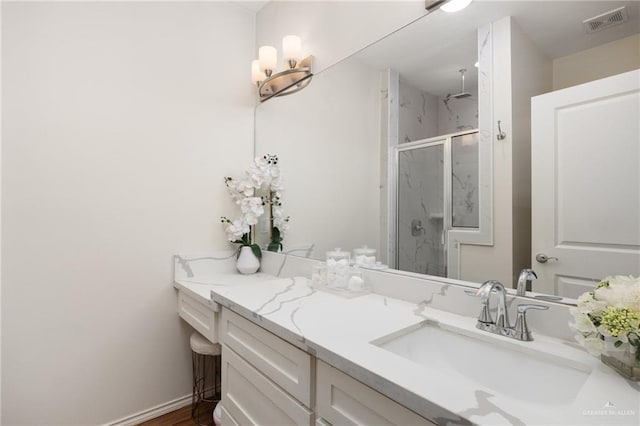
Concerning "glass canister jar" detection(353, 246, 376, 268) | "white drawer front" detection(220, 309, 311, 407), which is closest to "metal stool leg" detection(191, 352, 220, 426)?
"white drawer front" detection(220, 309, 311, 407)

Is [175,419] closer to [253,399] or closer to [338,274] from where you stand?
[253,399]

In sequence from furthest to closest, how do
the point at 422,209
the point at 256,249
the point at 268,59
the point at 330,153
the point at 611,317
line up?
the point at 256,249 < the point at 268,59 < the point at 330,153 < the point at 422,209 < the point at 611,317

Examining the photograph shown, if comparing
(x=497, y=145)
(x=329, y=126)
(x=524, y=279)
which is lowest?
(x=524, y=279)

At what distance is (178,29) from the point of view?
1.79 meters

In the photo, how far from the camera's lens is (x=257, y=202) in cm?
190

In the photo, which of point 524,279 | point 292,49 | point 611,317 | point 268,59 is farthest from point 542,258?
point 268,59

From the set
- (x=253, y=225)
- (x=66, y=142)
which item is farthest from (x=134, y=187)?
(x=253, y=225)

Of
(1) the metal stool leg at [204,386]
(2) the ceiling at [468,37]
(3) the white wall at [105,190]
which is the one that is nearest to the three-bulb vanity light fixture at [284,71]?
(3) the white wall at [105,190]

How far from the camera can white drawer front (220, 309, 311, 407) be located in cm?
85

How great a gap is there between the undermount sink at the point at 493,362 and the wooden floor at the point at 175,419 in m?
1.40

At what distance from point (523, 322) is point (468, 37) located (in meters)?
0.93

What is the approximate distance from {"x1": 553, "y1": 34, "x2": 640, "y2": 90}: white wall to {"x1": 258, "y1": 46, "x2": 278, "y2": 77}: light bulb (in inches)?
56.7

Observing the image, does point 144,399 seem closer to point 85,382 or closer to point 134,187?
point 85,382

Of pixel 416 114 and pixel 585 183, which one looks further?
pixel 416 114
